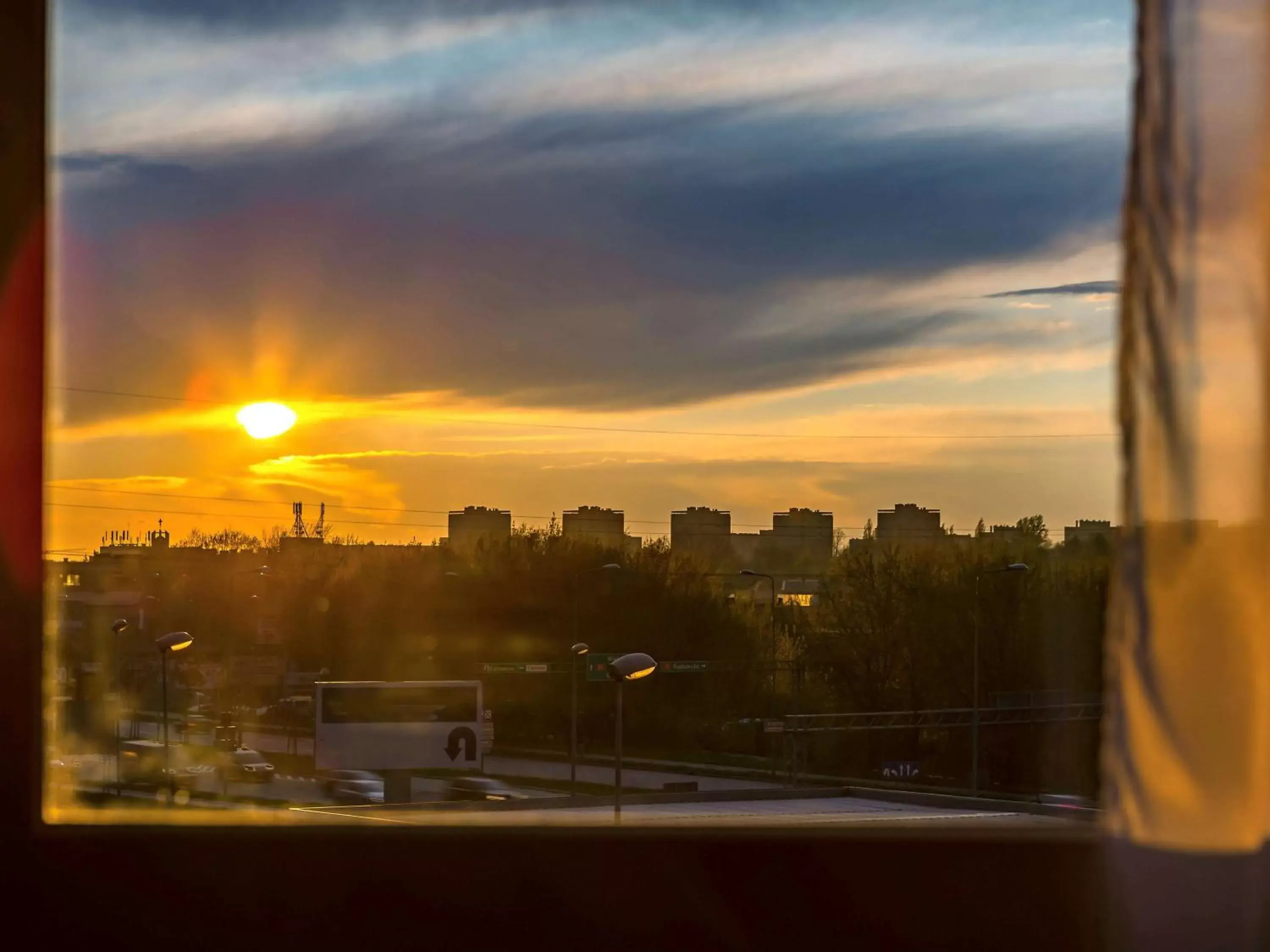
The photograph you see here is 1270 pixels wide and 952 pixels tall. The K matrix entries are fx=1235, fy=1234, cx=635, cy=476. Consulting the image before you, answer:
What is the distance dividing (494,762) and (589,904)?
0.59 m

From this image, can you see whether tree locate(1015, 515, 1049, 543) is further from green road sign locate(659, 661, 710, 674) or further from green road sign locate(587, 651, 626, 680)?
green road sign locate(587, 651, 626, 680)

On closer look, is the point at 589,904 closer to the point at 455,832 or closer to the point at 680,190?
the point at 455,832

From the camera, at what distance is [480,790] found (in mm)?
1347

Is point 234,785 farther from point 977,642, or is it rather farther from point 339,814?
point 977,642

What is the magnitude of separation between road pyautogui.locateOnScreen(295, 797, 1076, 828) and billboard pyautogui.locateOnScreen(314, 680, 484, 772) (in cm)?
28

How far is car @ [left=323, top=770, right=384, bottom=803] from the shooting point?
1.34 metres

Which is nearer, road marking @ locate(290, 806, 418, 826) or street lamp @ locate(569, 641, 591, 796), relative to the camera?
road marking @ locate(290, 806, 418, 826)

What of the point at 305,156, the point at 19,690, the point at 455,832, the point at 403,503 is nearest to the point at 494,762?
the point at 403,503

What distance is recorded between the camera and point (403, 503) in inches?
67.6

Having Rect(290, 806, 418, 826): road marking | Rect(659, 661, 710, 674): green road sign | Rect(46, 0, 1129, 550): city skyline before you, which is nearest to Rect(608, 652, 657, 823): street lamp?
Rect(659, 661, 710, 674): green road sign

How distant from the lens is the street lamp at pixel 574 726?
4.71ft

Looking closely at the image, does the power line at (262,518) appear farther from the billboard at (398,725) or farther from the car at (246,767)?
the car at (246,767)

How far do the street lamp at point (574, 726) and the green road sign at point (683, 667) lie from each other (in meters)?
0.13

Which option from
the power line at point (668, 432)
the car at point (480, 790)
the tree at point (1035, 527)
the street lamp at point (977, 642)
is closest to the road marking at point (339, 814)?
the car at point (480, 790)
